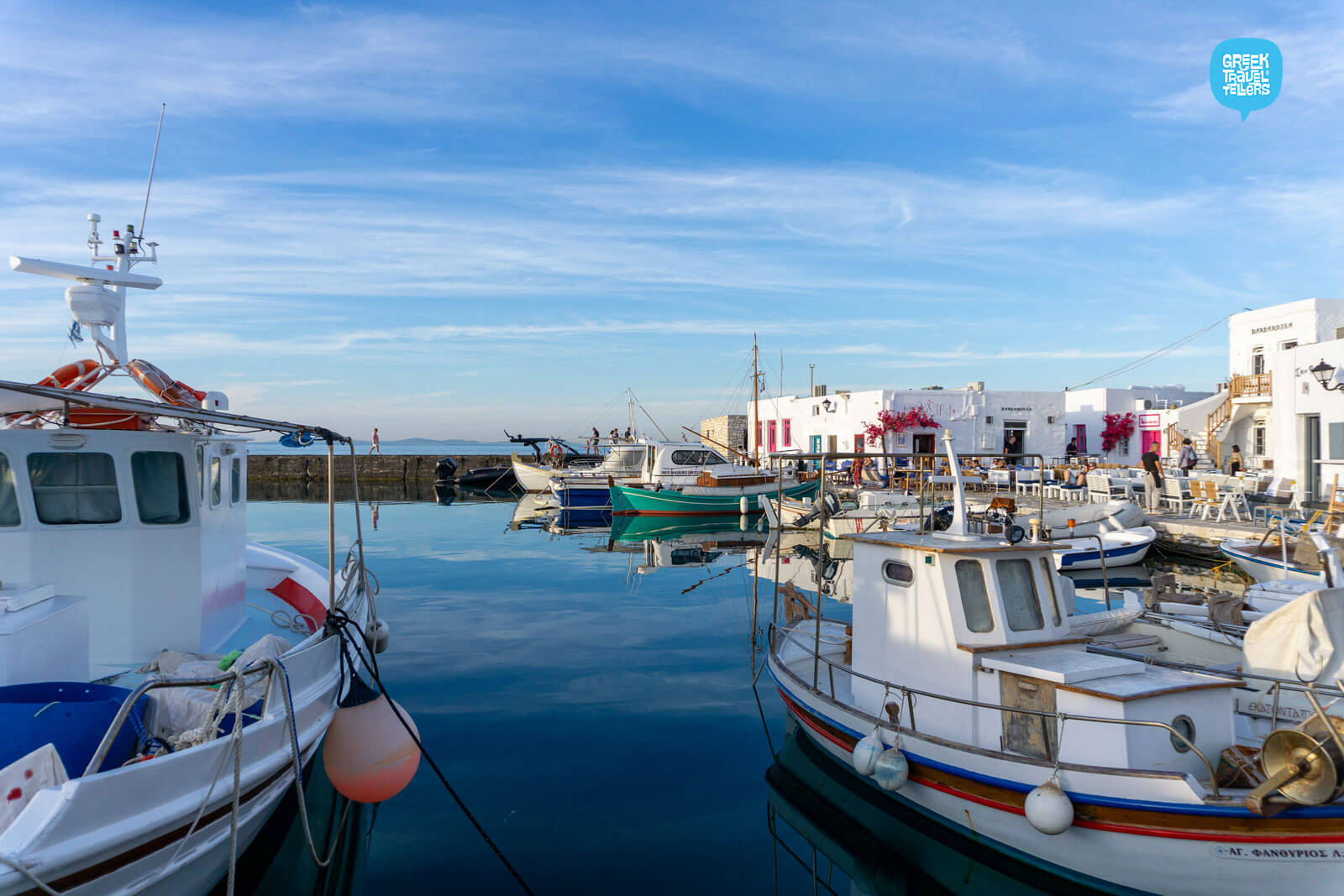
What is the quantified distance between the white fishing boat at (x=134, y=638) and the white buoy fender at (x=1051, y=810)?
14.9ft

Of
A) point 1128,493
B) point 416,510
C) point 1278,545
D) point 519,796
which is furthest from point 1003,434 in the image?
point 519,796

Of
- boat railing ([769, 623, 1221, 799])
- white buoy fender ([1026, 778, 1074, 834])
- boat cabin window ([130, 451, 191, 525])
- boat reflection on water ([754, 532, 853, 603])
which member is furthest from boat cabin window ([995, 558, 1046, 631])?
boat reflection on water ([754, 532, 853, 603])

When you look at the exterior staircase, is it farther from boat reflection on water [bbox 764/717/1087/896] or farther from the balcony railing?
boat reflection on water [bbox 764/717/1087/896]

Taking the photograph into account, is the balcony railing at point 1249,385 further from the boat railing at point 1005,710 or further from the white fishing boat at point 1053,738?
the boat railing at point 1005,710

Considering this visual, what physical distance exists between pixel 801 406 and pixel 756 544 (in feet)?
63.7

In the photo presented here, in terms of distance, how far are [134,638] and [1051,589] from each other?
7712 mm

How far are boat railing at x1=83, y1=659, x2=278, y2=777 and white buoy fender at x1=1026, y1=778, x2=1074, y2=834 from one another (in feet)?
16.4

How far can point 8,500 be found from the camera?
258 inches

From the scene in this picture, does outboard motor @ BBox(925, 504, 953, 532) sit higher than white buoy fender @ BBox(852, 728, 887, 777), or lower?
higher

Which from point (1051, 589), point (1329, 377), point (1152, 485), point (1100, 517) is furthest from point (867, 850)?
point (1329, 377)

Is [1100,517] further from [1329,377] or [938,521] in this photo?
[938,521]

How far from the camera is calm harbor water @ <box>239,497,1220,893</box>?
6.18m

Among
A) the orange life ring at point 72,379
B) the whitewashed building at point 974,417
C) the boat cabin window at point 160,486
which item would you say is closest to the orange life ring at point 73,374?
the orange life ring at point 72,379

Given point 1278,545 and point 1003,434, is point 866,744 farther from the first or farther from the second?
point 1003,434
